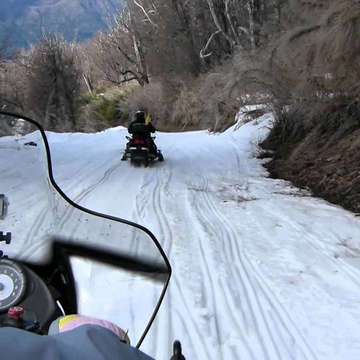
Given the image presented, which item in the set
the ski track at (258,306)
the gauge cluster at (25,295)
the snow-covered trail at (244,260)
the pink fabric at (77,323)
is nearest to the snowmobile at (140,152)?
the snow-covered trail at (244,260)

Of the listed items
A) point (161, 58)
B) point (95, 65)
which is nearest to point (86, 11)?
point (95, 65)

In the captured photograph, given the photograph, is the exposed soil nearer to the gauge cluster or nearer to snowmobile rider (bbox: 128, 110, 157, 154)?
snowmobile rider (bbox: 128, 110, 157, 154)

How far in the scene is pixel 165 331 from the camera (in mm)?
3650

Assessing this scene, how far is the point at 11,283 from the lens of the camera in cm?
193

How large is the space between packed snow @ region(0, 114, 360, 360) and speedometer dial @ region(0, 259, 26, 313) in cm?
20

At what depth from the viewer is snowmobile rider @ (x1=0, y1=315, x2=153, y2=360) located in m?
0.99

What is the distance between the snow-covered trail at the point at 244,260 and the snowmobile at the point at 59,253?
1370 mm

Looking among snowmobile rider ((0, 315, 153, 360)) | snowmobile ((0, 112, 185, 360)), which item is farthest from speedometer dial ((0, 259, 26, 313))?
snowmobile rider ((0, 315, 153, 360))

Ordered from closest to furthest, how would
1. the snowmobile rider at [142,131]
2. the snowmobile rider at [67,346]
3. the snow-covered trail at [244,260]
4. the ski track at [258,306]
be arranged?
the snowmobile rider at [67,346] < the ski track at [258,306] < the snow-covered trail at [244,260] < the snowmobile rider at [142,131]

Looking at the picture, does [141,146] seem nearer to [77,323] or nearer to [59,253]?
[59,253]

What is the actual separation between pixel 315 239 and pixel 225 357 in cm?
285

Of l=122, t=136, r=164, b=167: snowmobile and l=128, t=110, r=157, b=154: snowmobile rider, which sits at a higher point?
l=128, t=110, r=157, b=154: snowmobile rider

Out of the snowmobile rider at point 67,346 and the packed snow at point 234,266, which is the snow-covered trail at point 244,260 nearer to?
the packed snow at point 234,266

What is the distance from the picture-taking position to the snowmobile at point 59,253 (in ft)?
6.35
